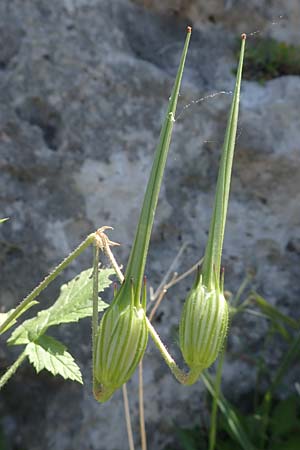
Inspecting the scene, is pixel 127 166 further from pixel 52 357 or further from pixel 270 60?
pixel 52 357

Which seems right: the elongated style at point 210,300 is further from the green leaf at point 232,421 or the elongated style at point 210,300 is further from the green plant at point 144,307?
the green leaf at point 232,421

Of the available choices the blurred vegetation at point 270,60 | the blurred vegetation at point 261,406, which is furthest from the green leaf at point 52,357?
the blurred vegetation at point 270,60

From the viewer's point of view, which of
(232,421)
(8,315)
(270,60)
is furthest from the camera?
(270,60)

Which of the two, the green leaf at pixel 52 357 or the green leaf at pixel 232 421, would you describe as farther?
the green leaf at pixel 232 421

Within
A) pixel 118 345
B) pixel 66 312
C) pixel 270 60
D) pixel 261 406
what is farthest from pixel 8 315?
pixel 270 60

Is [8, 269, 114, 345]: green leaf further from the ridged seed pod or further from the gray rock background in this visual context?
the gray rock background
